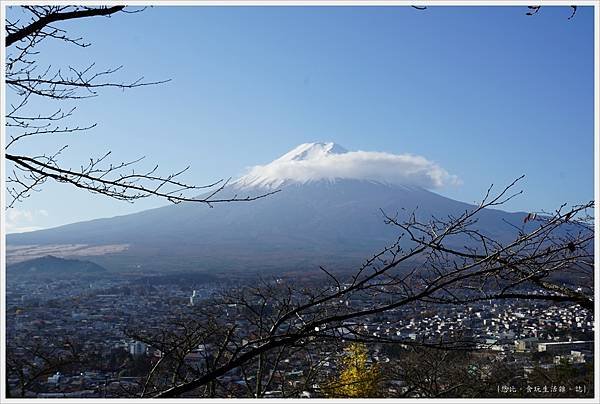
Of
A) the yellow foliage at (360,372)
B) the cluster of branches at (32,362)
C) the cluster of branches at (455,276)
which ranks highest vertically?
the cluster of branches at (455,276)

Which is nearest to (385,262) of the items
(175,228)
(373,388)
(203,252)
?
(373,388)

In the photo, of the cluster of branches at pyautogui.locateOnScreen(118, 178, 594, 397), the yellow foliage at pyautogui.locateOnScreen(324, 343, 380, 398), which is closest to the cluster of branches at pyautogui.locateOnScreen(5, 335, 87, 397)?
the cluster of branches at pyautogui.locateOnScreen(118, 178, 594, 397)

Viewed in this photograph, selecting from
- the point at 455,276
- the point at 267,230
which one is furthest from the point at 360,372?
the point at 267,230

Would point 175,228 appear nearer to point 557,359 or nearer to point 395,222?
point 557,359

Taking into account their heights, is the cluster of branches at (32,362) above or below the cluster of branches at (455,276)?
below

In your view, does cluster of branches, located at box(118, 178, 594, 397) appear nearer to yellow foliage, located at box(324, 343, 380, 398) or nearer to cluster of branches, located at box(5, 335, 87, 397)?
cluster of branches, located at box(5, 335, 87, 397)

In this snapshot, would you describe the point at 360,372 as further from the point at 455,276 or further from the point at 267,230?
the point at 267,230

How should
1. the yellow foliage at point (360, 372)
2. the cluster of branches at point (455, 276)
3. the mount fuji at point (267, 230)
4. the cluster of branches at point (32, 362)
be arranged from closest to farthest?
the cluster of branches at point (455, 276)
the cluster of branches at point (32, 362)
the yellow foliage at point (360, 372)
the mount fuji at point (267, 230)

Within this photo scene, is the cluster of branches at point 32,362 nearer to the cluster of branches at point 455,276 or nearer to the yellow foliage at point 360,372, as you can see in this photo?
the cluster of branches at point 455,276

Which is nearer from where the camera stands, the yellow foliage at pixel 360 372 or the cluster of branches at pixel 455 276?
the cluster of branches at pixel 455 276

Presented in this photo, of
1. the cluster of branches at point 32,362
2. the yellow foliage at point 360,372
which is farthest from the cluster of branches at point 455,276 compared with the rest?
the yellow foliage at point 360,372

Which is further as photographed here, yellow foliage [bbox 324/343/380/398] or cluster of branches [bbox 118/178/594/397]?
yellow foliage [bbox 324/343/380/398]
